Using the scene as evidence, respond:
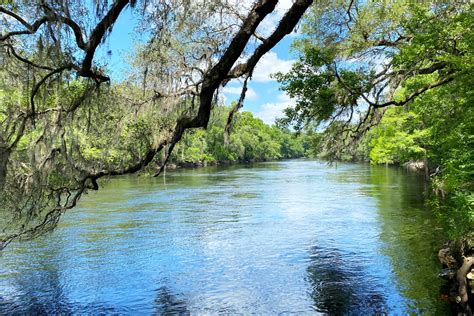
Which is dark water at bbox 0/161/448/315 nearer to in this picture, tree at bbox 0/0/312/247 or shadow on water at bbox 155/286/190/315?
shadow on water at bbox 155/286/190/315

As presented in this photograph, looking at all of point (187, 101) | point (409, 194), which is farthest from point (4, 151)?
point (409, 194)

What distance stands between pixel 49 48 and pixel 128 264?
25.7 feet

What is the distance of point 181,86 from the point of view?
24.1 ft

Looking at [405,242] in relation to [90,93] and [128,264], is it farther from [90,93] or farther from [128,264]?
[90,93]

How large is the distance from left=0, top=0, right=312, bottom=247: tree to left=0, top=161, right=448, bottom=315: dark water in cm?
290

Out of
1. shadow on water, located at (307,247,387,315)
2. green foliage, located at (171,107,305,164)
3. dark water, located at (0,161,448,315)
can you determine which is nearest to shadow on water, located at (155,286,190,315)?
dark water, located at (0,161,448,315)

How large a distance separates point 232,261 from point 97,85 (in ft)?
24.3

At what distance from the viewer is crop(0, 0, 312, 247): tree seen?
4.43 meters

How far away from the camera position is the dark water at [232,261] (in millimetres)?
8805

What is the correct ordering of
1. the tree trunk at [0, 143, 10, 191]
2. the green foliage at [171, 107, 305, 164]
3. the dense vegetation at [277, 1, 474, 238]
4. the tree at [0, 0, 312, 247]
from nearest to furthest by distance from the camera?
the tree at [0, 0, 312, 247] → the tree trunk at [0, 143, 10, 191] → the dense vegetation at [277, 1, 474, 238] → the green foliage at [171, 107, 305, 164]

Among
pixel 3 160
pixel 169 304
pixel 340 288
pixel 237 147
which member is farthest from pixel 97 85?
pixel 237 147

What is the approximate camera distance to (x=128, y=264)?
11.7 metres

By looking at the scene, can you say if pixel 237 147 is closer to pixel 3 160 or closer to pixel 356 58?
pixel 356 58

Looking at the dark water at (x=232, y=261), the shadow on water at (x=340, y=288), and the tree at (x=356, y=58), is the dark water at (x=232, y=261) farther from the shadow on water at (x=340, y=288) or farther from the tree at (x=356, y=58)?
the tree at (x=356, y=58)
